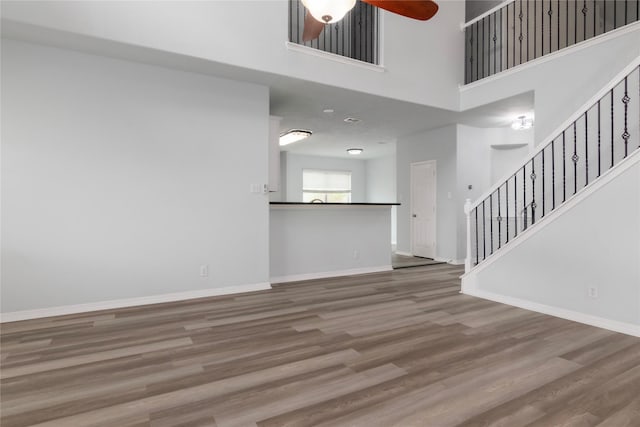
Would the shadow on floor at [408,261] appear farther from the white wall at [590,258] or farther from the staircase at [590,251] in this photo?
the white wall at [590,258]

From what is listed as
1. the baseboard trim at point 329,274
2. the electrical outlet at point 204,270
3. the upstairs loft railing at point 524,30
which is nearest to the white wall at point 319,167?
the baseboard trim at point 329,274

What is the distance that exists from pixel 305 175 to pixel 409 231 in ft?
13.4

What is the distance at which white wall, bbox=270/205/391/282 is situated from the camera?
539 cm

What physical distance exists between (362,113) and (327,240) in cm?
220

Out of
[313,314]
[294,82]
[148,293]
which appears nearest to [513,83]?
[294,82]

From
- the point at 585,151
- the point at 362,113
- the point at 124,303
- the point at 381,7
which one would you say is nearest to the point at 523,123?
the point at 585,151

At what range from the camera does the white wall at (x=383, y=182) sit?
35.8ft

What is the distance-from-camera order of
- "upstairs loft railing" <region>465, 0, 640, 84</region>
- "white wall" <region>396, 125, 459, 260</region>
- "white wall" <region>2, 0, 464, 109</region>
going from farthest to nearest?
"white wall" <region>396, 125, 459, 260</region>, "upstairs loft railing" <region>465, 0, 640, 84</region>, "white wall" <region>2, 0, 464, 109</region>

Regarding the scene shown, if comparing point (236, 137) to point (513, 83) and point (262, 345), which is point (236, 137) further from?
point (513, 83)

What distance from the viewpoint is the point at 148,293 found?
4.16 m

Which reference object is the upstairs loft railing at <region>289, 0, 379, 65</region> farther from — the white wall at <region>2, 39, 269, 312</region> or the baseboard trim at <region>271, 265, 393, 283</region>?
the baseboard trim at <region>271, 265, 393, 283</region>

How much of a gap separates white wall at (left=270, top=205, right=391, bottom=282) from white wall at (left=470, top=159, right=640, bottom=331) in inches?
96.6

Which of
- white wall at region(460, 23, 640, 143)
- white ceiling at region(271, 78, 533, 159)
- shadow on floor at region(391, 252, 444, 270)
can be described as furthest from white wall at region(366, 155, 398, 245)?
white wall at region(460, 23, 640, 143)

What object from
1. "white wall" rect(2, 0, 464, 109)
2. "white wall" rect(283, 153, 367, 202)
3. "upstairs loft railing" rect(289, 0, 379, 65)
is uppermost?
"upstairs loft railing" rect(289, 0, 379, 65)
